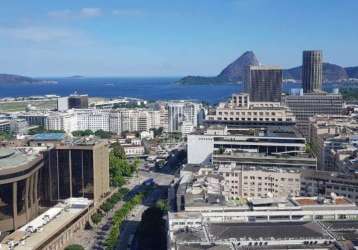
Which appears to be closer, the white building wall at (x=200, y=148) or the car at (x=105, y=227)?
the car at (x=105, y=227)

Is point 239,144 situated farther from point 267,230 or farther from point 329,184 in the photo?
point 267,230

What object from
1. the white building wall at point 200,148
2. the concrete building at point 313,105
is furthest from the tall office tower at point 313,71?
the white building wall at point 200,148

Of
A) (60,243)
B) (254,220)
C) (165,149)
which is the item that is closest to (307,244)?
(254,220)

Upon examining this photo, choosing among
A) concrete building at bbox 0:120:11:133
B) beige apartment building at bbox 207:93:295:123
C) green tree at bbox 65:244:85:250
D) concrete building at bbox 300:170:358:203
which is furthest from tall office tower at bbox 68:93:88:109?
concrete building at bbox 300:170:358:203

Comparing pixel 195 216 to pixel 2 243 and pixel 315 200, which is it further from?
pixel 2 243

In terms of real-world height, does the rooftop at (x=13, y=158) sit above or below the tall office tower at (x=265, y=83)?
below

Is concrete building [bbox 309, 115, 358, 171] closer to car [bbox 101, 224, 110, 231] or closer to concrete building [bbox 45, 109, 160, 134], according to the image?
car [bbox 101, 224, 110, 231]

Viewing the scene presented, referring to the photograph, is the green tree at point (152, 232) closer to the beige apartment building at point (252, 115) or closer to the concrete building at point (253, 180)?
the concrete building at point (253, 180)
